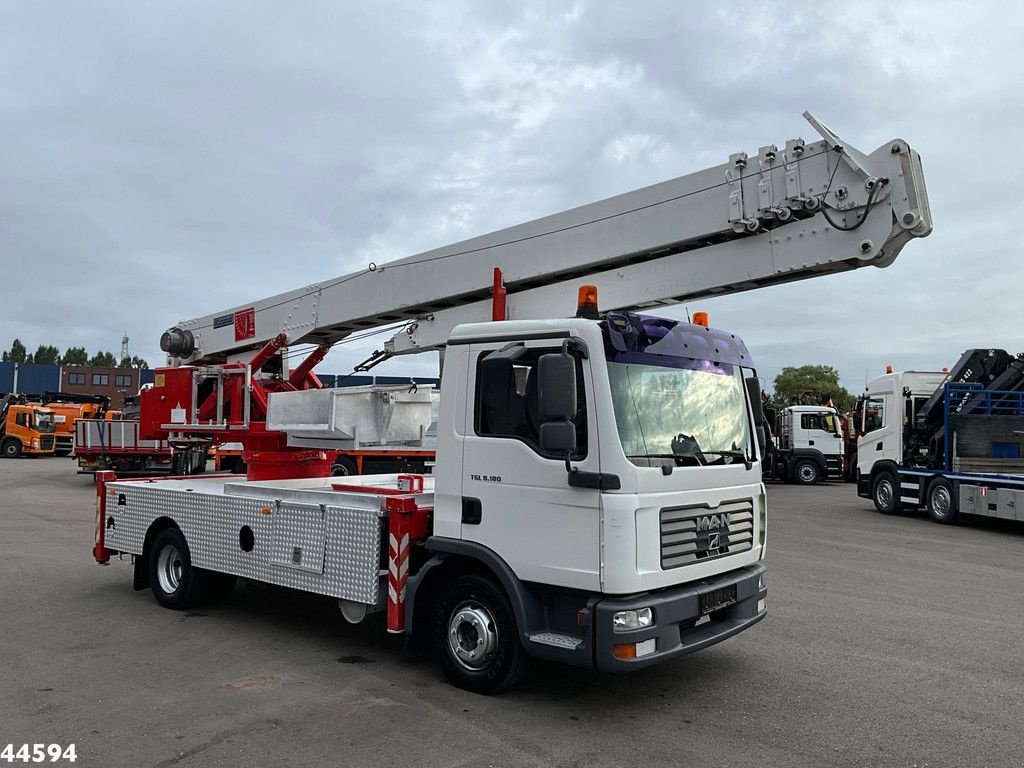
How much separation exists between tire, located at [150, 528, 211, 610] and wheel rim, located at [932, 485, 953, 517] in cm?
1382

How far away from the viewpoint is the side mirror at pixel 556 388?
4.36 meters

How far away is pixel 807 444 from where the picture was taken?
26.2m

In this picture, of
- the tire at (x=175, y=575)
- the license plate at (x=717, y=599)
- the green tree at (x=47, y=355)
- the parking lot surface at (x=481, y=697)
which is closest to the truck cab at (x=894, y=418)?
the parking lot surface at (x=481, y=697)

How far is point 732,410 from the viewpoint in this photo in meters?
5.46

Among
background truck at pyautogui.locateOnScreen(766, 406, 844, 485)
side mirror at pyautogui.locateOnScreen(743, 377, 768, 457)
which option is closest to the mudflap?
side mirror at pyautogui.locateOnScreen(743, 377, 768, 457)

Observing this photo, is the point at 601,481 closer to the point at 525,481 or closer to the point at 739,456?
the point at 525,481

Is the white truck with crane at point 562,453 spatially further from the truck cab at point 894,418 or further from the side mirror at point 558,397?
the truck cab at point 894,418

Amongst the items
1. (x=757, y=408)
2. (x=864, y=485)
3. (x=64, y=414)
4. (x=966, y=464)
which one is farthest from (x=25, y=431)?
(x=757, y=408)

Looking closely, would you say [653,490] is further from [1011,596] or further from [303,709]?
[1011,596]

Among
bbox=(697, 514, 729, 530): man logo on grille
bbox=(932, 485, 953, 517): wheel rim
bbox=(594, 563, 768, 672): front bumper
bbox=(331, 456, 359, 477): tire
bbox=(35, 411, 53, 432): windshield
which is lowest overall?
bbox=(932, 485, 953, 517): wheel rim

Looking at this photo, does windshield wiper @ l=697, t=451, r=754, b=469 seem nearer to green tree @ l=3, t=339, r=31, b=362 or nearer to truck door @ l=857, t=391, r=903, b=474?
truck door @ l=857, t=391, r=903, b=474

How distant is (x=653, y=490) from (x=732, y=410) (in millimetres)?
1218

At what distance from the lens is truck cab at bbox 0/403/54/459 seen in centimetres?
3431

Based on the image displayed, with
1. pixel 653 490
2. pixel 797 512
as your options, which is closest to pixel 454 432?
pixel 653 490
